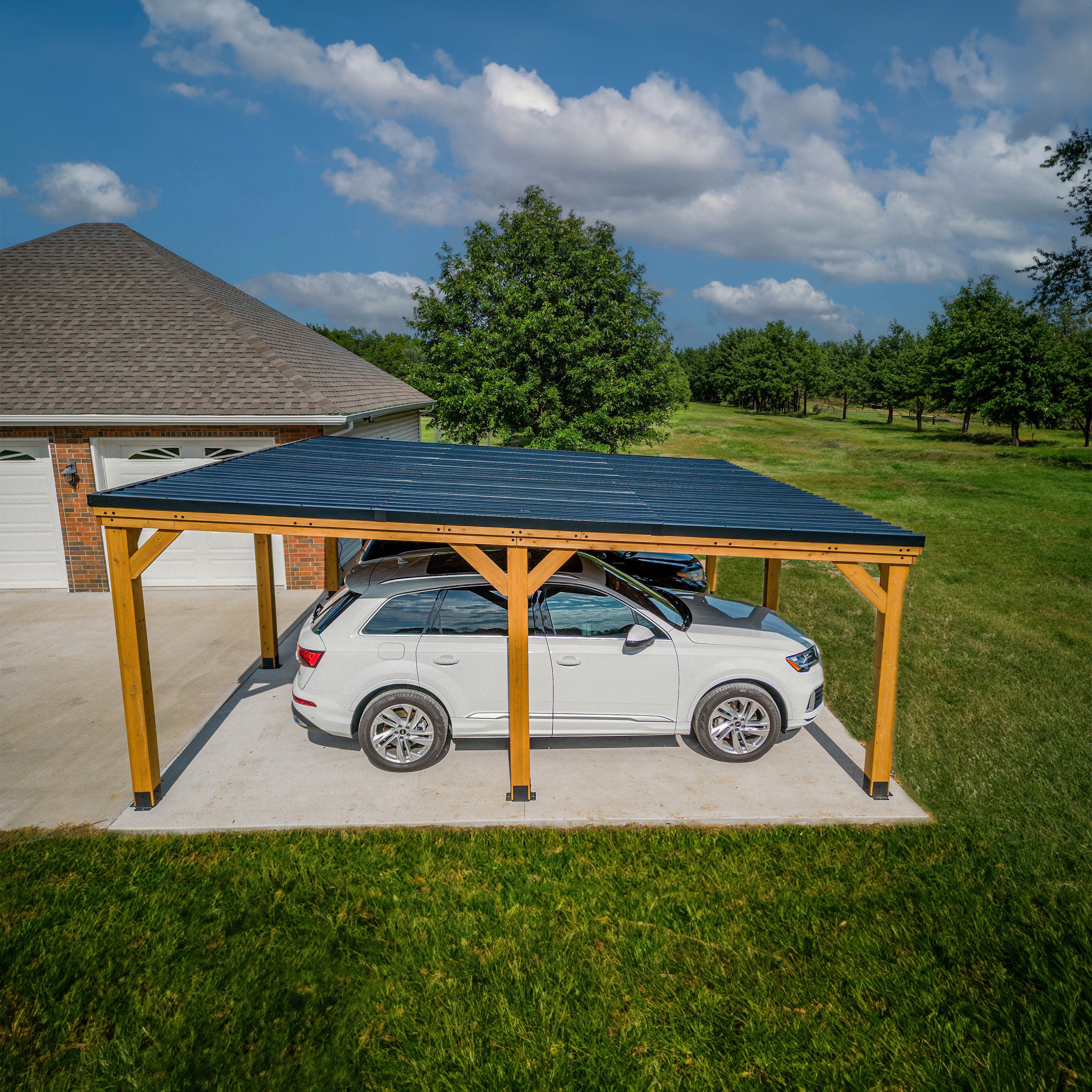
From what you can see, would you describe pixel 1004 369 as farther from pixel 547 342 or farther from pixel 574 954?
pixel 574 954

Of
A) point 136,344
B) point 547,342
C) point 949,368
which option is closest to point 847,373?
point 949,368

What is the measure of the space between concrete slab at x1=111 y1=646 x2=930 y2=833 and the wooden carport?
29cm

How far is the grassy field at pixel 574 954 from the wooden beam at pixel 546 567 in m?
1.96

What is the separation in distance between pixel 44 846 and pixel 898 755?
738 centimetres

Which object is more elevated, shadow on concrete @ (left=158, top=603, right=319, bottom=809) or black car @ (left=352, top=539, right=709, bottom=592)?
black car @ (left=352, top=539, right=709, bottom=592)

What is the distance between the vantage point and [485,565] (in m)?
5.84

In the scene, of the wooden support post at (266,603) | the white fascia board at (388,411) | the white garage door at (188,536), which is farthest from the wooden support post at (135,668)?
the white fascia board at (388,411)

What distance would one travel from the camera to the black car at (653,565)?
10180 mm

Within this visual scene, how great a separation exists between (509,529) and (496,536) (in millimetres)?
124

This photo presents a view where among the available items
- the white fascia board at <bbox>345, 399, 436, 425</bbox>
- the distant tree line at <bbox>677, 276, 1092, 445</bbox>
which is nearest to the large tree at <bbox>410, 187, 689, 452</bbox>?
the white fascia board at <bbox>345, 399, 436, 425</bbox>

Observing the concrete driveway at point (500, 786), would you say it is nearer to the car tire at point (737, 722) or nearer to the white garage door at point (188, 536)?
the car tire at point (737, 722)

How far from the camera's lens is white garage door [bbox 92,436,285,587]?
39.8 ft

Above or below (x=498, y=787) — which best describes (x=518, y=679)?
above

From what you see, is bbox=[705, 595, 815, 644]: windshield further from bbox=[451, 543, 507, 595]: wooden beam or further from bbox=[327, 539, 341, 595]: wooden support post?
bbox=[327, 539, 341, 595]: wooden support post
